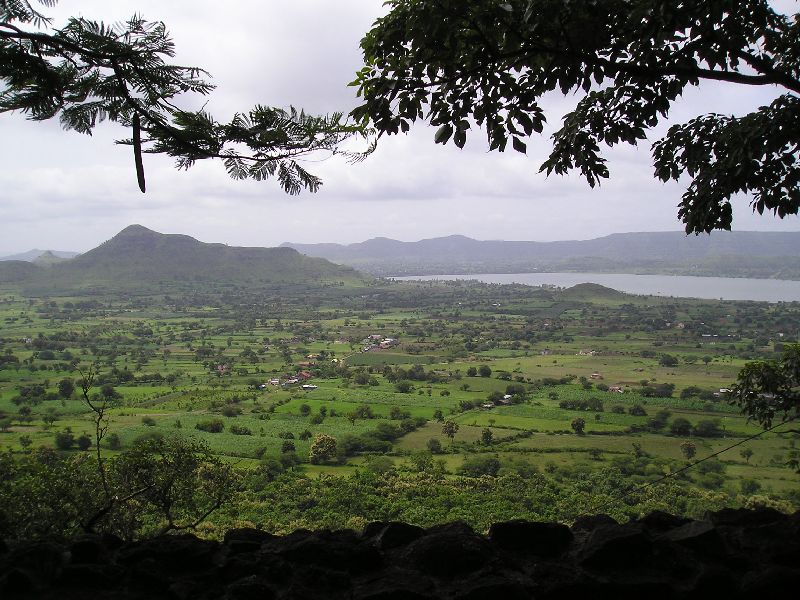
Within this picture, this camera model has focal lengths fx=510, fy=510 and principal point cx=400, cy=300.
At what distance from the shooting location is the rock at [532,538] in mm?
2594

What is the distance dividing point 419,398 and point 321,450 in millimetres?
17488

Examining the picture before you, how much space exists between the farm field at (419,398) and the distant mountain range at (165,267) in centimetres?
3123

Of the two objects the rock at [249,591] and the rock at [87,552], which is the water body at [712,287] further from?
the rock at [87,552]

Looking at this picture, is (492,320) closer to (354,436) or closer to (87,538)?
(354,436)

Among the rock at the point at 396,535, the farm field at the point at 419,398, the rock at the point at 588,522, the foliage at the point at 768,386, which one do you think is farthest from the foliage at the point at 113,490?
the foliage at the point at 768,386

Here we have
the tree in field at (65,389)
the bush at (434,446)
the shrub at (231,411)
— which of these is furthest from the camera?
the tree in field at (65,389)

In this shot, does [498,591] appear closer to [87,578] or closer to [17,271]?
[87,578]

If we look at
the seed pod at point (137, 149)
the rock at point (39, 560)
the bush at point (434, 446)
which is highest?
the seed pod at point (137, 149)

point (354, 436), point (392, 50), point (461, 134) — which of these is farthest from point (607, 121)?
point (354, 436)

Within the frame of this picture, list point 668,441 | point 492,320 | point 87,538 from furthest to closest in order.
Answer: point 492,320 → point 668,441 → point 87,538

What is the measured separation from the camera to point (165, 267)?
146250 millimetres

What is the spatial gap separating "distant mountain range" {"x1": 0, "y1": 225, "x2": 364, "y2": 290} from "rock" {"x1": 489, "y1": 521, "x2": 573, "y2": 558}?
141822 millimetres

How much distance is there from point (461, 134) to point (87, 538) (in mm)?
3278

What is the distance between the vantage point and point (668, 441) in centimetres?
2900
